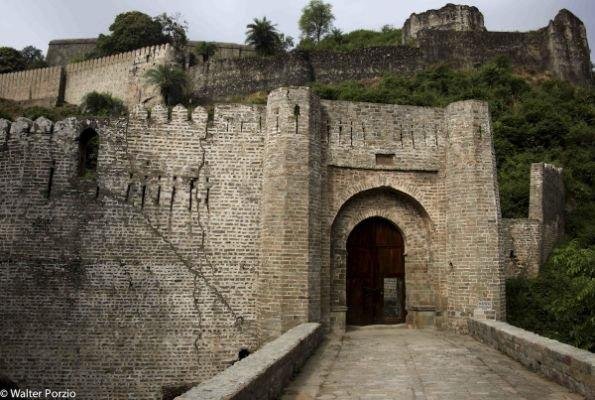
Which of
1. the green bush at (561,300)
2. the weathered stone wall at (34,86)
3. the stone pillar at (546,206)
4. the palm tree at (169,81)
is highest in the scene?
the weathered stone wall at (34,86)

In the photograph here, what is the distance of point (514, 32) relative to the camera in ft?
127

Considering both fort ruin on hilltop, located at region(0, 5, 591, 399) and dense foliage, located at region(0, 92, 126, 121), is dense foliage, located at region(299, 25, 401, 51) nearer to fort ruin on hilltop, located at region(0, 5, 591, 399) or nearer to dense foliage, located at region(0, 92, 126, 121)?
dense foliage, located at region(0, 92, 126, 121)

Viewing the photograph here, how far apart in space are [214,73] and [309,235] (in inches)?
1307

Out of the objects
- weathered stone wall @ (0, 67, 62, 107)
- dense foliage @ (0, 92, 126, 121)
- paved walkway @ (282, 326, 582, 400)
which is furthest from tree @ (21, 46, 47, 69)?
paved walkway @ (282, 326, 582, 400)

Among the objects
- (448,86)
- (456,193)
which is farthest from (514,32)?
(456,193)

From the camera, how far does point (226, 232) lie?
11.9 m

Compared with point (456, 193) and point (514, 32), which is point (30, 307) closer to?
point (456, 193)

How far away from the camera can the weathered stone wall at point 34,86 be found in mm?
47938

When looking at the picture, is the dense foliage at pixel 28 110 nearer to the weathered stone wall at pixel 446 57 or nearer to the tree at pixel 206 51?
the tree at pixel 206 51

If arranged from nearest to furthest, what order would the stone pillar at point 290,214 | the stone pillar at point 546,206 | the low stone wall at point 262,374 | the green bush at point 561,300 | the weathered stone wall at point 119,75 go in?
the low stone wall at point 262,374, the stone pillar at point 290,214, the green bush at point 561,300, the stone pillar at point 546,206, the weathered stone wall at point 119,75

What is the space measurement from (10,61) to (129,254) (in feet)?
168

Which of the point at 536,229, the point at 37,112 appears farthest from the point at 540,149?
the point at 37,112

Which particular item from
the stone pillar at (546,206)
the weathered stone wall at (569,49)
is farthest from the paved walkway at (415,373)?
the weathered stone wall at (569,49)

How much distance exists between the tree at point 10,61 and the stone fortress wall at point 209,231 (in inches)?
1889
